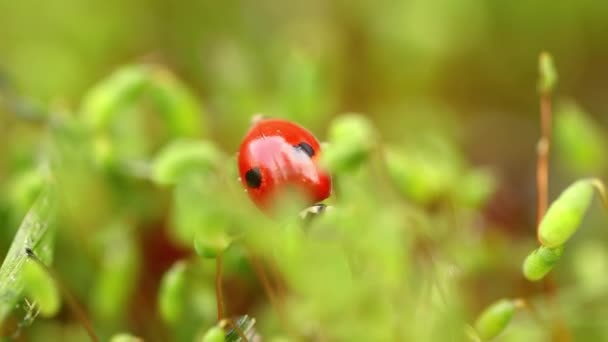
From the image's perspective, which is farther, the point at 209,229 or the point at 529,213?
the point at 529,213

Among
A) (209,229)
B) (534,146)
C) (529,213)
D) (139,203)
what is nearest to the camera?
(209,229)

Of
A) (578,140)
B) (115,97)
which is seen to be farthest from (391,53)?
(115,97)

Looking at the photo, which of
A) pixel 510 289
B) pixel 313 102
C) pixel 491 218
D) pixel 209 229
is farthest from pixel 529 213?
pixel 209 229

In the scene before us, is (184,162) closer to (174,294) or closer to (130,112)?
(174,294)

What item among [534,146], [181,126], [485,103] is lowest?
[181,126]

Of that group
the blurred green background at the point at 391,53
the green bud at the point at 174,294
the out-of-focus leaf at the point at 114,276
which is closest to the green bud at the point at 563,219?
the green bud at the point at 174,294

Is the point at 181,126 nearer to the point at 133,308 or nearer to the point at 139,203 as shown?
the point at 139,203

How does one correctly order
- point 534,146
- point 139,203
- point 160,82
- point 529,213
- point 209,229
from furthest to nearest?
1. point 534,146
2. point 529,213
3. point 139,203
4. point 160,82
5. point 209,229
